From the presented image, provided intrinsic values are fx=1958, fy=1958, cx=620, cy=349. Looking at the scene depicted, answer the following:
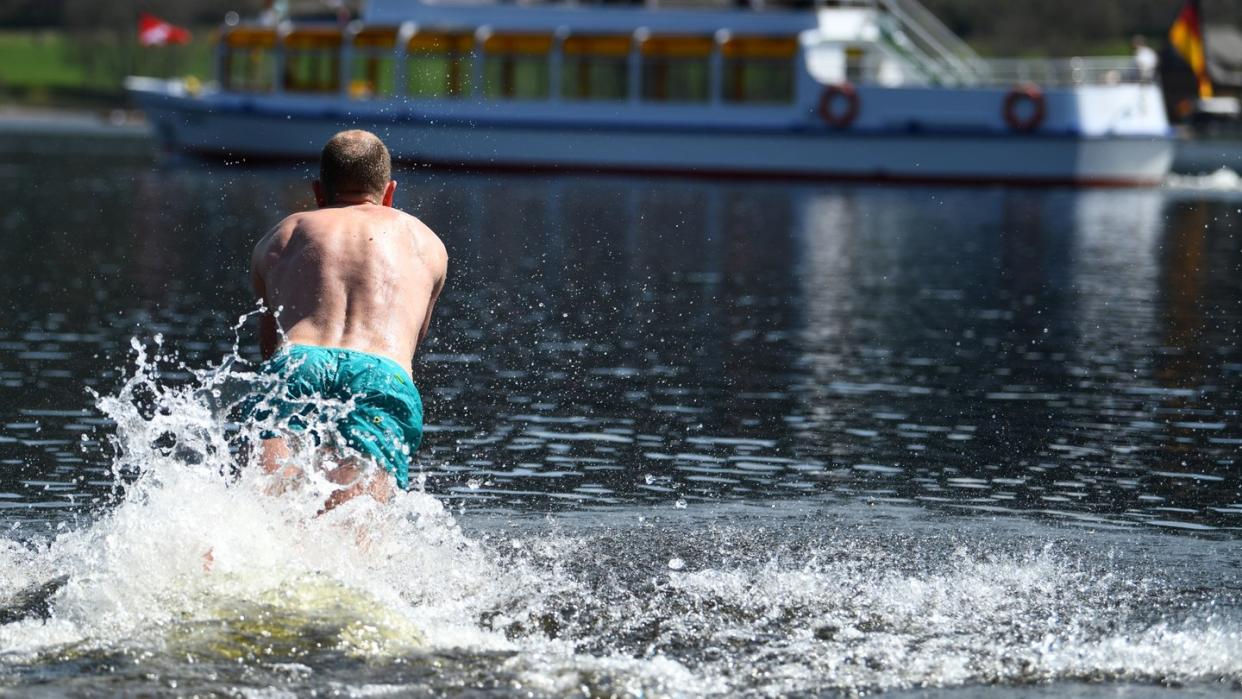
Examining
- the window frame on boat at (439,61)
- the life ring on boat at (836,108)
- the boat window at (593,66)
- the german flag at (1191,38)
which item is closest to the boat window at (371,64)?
the window frame on boat at (439,61)

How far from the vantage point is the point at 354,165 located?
7.25 meters

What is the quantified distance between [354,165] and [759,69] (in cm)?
4518

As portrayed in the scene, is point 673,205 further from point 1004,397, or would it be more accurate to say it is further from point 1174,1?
point 1174,1

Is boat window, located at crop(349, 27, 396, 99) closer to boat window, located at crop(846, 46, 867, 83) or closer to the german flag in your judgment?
boat window, located at crop(846, 46, 867, 83)

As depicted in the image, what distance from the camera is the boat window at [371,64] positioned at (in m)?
54.1

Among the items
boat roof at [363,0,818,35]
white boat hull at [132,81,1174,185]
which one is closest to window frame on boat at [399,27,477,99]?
boat roof at [363,0,818,35]

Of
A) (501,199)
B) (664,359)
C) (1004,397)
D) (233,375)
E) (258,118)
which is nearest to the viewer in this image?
(233,375)

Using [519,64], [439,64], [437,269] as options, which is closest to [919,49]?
[519,64]

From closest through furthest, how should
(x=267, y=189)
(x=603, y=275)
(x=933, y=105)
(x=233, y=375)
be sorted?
1. (x=233, y=375)
2. (x=603, y=275)
3. (x=267, y=189)
4. (x=933, y=105)

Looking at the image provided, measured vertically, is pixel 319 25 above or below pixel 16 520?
above

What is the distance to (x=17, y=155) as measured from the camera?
56375 mm

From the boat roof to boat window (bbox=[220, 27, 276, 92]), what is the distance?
298 centimetres

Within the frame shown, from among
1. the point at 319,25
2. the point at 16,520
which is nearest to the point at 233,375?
the point at 16,520

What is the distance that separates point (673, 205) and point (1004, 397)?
88.6ft
